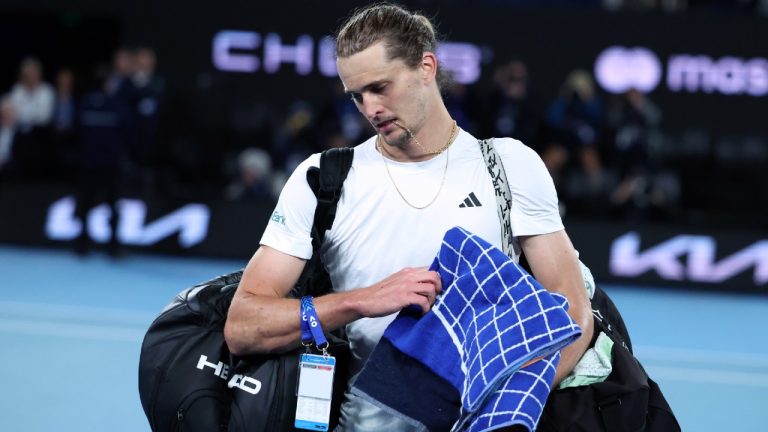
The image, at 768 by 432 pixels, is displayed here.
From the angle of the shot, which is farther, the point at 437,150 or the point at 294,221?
the point at 437,150

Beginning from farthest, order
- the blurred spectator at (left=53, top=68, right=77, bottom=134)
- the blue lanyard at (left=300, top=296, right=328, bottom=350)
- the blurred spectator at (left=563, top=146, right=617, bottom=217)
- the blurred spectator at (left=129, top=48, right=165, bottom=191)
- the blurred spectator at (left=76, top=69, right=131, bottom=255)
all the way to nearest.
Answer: the blurred spectator at (left=53, top=68, right=77, bottom=134)
the blurred spectator at (left=563, top=146, right=617, bottom=217)
the blurred spectator at (left=129, top=48, right=165, bottom=191)
the blurred spectator at (left=76, top=69, right=131, bottom=255)
the blue lanyard at (left=300, top=296, right=328, bottom=350)

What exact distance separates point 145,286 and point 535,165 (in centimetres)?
712

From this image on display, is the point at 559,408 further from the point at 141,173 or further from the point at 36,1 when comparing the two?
the point at 36,1

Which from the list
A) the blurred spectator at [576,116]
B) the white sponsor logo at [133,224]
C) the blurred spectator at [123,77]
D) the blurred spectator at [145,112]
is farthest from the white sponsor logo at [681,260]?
the blurred spectator at [123,77]

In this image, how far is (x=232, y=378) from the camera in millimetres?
2979

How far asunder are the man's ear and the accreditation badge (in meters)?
0.81

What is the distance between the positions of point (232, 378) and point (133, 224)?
28.4 feet

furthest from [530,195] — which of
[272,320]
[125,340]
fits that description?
[125,340]

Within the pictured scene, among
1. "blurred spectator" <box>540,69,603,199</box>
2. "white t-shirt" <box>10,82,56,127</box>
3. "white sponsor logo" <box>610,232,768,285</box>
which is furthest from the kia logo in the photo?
"white t-shirt" <box>10,82,56,127</box>

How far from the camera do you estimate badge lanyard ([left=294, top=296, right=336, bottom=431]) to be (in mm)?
2863

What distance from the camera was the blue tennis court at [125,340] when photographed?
590cm

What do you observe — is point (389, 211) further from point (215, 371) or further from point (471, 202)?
point (215, 371)

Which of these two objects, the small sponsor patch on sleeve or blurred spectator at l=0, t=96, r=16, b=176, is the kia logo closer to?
blurred spectator at l=0, t=96, r=16, b=176

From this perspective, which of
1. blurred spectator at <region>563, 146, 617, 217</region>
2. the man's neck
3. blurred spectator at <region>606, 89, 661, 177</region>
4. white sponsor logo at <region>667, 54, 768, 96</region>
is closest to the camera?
the man's neck
